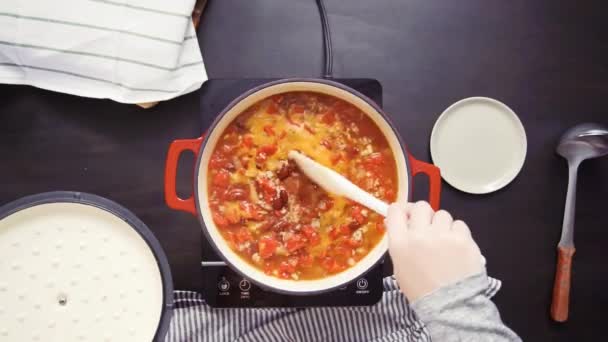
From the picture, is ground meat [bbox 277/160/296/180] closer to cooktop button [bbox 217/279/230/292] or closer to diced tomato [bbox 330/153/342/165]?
diced tomato [bbox 330/153/342/165]

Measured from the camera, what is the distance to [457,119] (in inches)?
52.1

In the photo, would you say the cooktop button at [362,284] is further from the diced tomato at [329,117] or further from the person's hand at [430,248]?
the diced tomato at [329,117]

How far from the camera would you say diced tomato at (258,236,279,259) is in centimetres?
116

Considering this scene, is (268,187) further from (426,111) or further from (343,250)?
(426,111)

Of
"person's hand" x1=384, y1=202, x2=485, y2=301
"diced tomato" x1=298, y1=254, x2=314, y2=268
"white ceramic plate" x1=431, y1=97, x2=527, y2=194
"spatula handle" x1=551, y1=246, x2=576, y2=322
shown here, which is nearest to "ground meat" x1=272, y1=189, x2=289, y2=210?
"diced tomato" x1=298, y1=254, x2=314, y2=268

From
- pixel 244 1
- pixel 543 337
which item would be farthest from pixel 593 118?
pixel 244 1

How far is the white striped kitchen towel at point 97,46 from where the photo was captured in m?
1.19

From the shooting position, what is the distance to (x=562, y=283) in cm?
134

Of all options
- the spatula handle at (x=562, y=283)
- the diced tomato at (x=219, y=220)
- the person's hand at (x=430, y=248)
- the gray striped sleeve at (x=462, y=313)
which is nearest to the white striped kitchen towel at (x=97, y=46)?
the diced tomato at (x=219, y=220)

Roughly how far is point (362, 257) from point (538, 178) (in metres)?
0.52

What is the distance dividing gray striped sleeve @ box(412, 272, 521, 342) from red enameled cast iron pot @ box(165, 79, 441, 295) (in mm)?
165

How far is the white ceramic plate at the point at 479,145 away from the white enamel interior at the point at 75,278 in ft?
2.33

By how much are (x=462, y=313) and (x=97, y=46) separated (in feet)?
3.00

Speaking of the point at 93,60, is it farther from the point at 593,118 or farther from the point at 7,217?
the point at 593,118
